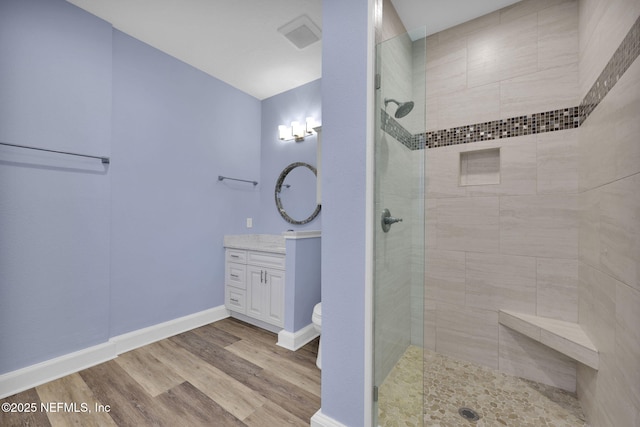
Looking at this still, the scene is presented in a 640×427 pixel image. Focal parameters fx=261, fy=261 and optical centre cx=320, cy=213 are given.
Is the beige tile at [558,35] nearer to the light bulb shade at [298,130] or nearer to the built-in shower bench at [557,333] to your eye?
the built-in shower bench at [557,333]

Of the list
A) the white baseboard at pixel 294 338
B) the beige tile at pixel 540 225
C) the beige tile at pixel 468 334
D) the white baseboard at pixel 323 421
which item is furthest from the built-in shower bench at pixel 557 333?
the white baseboard at pixel 294 338

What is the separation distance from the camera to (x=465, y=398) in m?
1.52

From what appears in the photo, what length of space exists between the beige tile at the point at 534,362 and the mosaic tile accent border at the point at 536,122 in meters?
1.34

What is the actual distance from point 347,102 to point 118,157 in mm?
1953

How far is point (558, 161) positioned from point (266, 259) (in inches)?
88.6

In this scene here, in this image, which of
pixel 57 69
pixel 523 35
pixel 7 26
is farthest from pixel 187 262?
pixel 523 35

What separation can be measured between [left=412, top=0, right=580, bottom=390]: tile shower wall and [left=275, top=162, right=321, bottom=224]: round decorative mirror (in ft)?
3.97

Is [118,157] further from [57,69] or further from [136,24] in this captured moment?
[136,24]

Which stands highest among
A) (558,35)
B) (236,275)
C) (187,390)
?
(558,35)

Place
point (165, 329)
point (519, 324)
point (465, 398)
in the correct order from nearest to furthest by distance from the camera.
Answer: point (465, 398) < point (519, 324) < point (165, 329)

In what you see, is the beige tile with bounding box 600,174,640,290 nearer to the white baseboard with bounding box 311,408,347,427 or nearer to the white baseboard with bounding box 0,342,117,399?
the white baseboard with bounding box 311,408,347,427

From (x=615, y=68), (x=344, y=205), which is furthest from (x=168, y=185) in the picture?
(x=615, y=68)

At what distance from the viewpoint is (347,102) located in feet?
3.92

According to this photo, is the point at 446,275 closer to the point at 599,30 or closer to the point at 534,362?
the point at 534,362
